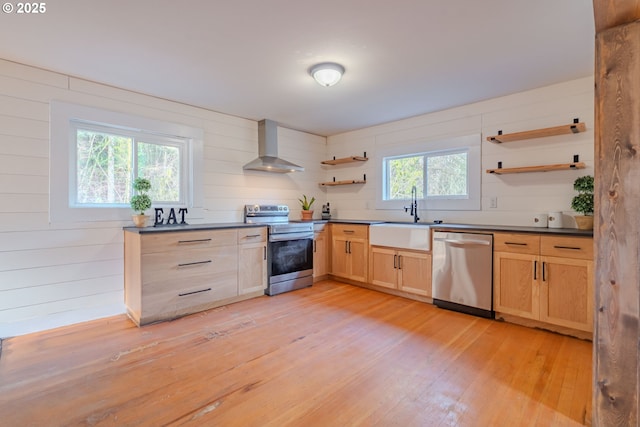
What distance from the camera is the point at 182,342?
2461mm

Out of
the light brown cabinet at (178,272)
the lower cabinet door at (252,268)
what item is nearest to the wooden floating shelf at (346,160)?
the lower cabinet door at (252,268)

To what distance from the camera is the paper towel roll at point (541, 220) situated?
308cm

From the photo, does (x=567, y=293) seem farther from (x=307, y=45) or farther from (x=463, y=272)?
(x=307, y=45)

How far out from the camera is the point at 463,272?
10.2 feet

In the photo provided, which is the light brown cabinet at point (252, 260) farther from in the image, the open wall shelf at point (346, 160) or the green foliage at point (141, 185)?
the open wall shelf at point (346, 160)

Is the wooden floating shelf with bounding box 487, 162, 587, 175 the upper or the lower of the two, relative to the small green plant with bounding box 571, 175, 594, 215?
upper

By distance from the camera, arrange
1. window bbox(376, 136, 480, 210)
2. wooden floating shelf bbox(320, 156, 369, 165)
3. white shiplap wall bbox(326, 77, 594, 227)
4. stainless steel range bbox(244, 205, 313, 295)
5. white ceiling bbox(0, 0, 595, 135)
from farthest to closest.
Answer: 1. wooden floating shelf bbox(320, 156, 369, 165)
2. stainless steel range bbox(244, 205, 313, 295)
3. window bbox(376, 136, 480, 210)
4. white shiplap wall bbox(326, 77, 594, 227)
5. white ceiling bbox(0, 0, 595, 135)

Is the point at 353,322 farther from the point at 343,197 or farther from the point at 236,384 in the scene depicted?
the point at 343,197

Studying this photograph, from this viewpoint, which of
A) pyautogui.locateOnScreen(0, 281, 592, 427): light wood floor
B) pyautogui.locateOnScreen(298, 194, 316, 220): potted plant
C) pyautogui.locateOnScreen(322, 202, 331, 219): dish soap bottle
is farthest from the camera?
pyautogui.locateOnScreen(322, 202, 331, 219): dish soap bottle

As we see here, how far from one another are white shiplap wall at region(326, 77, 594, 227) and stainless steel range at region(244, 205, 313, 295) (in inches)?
56.1

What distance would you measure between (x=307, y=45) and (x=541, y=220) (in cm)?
291

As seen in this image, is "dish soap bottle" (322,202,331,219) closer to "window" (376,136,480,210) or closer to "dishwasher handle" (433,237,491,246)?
"window" (376,136,480,210)

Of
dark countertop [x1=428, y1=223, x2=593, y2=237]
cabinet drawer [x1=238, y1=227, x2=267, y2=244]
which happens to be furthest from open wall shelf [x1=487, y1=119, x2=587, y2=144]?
cabinet drawer [x1=238, y1=227, x2=267, y2=244]

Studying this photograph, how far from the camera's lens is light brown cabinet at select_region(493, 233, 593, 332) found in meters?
2.47
